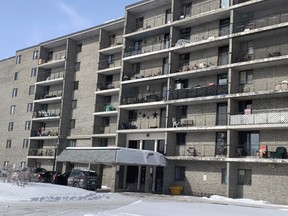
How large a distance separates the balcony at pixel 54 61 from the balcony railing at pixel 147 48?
12986 mm

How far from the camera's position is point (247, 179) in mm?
34156

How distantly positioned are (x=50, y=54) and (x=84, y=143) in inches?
678

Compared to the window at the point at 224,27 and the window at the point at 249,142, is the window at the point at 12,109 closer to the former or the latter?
the window at the point at 224,27

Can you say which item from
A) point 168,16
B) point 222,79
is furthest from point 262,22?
point 168,16

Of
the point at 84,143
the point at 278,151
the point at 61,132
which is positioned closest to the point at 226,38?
the point at 278,151

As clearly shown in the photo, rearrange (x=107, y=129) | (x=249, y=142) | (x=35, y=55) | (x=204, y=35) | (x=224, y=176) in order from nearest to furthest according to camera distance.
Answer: (x=249, y=142), (x=224, y=176), (x=204, y=35), (x=107, y=129), (x=35, y=55)

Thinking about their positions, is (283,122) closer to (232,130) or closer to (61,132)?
(232,130)

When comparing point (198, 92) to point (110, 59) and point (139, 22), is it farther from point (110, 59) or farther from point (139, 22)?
point (110, 59)

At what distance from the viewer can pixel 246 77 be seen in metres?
36.0

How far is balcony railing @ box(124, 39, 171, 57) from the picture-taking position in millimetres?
42825

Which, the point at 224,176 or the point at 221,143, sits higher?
the point at 221,143

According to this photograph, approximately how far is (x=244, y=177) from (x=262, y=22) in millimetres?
13698

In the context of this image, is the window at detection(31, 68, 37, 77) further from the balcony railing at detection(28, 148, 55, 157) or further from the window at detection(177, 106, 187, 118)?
the window at detection(177, 106, 187, 118)

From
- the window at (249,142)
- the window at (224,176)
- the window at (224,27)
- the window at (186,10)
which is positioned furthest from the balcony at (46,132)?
the window at (249,142)
